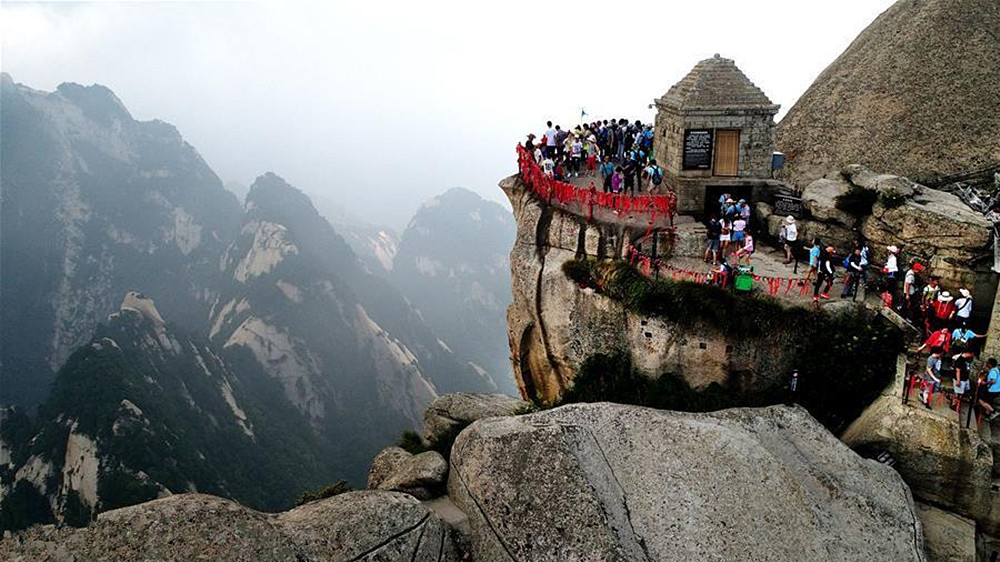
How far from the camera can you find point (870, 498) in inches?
714

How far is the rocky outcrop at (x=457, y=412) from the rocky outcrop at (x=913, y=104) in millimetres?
23014

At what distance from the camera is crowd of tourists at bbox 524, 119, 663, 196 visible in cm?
3219

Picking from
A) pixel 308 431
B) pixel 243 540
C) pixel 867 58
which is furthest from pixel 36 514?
pixel 867 58

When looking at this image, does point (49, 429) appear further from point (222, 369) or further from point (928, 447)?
point (928, 447)

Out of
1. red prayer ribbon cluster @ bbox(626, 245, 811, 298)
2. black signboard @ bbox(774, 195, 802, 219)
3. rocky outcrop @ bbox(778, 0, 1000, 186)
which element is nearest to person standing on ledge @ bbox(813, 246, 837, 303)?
red prayer ribbon cluster @ bbox(626, 245, 811, 298)

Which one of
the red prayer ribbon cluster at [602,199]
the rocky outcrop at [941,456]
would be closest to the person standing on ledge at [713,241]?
the red prayer ribbon cluster at [602,199]

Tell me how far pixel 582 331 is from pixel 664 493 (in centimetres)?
1099

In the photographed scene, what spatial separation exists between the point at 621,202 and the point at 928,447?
14984mm

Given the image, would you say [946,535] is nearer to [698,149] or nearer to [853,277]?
[853,277]

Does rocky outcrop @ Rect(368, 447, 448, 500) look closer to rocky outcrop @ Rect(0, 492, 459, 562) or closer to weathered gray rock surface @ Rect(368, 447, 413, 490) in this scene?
weathered gray rock surface @ Rect(368, 447, 413, 490)

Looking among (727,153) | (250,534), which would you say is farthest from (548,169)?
(250,534)

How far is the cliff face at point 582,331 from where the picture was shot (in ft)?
79.6

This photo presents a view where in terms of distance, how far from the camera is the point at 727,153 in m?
29.3

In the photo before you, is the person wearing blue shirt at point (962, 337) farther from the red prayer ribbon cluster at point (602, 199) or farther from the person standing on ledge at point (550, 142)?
the person standing on ledge at point (550, 142)
